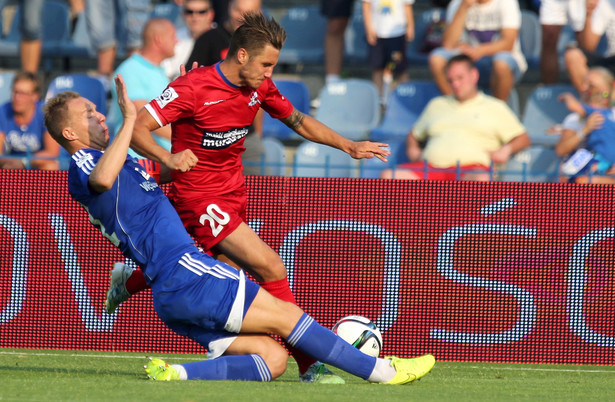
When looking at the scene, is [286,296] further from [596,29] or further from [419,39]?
[419,39]

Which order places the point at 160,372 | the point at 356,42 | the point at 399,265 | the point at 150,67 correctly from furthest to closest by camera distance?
the point at 356,42 → the point at 150,67 → the point at 399,265 → the point at 160,372

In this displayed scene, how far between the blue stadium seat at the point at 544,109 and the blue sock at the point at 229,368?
6.64 m

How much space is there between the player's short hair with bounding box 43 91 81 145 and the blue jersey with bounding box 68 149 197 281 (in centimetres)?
23

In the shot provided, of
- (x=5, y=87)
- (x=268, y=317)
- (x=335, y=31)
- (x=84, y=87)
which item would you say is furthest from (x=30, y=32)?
(x=268, y=317)

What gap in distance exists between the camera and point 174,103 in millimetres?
5555

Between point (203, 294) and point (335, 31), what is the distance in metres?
7.47

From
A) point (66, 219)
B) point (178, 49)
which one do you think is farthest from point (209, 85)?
point (178, 49)

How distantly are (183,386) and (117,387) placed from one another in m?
0.35

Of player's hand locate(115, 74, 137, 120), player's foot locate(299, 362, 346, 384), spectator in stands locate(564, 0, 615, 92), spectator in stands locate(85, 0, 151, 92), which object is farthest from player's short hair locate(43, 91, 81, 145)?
spectator in stands locate(564, 0, 615, 92)

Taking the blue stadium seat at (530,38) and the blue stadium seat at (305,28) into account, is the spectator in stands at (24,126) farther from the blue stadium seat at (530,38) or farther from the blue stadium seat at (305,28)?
the blue stadium seat at (530,38)

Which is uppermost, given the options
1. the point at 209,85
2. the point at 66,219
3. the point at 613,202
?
the point at 209,85

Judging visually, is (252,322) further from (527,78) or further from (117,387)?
(527,78)

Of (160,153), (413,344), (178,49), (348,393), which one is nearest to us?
(348,393)

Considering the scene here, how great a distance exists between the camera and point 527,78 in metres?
12.2
